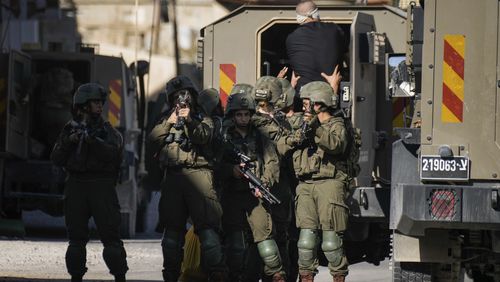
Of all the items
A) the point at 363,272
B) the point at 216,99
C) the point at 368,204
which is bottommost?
the point at 363,272

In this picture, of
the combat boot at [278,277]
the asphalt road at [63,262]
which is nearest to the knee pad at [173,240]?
the combat boot at [278,277]

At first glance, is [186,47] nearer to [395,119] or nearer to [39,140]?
[39,140]

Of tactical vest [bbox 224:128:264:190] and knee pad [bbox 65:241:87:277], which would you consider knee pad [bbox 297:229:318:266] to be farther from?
knee pad [bbox 65:241:87:277]

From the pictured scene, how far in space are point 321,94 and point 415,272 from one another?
185cm

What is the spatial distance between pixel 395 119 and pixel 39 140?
7.51 metres

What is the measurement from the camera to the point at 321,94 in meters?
12.2

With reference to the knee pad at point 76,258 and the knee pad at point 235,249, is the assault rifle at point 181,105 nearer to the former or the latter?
the knee pad at point 235,249

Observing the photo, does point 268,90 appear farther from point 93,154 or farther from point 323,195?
point 93,154

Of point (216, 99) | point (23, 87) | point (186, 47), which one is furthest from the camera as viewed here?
point (186, 47)

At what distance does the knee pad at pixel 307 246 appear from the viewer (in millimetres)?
12219

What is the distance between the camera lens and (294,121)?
42.6ft

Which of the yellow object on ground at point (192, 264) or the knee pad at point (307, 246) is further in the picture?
the yellow object on ground at point (192, 264)

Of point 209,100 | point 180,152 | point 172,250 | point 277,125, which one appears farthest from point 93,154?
point 277,125

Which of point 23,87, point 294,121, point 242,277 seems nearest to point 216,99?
point 294,121
